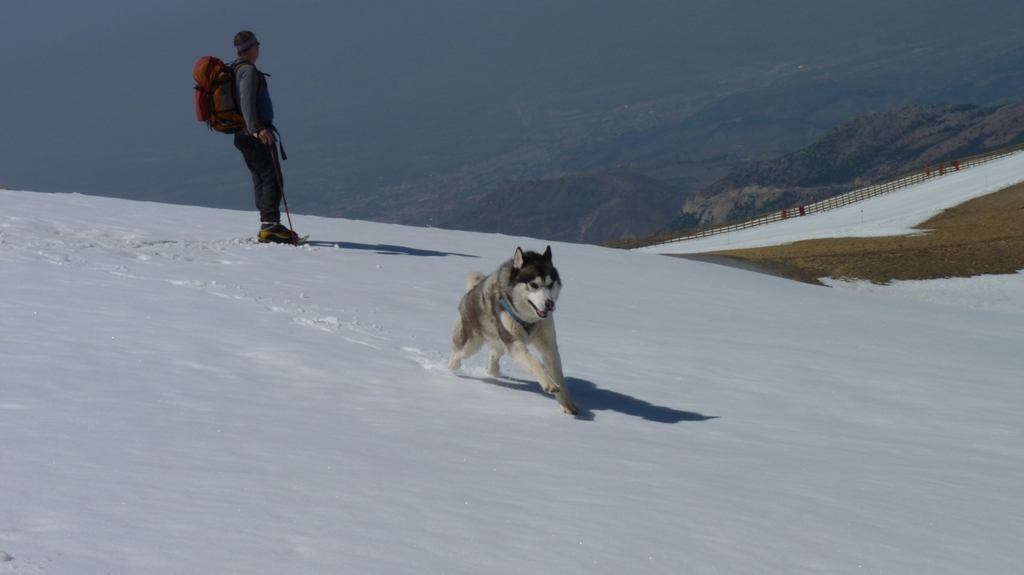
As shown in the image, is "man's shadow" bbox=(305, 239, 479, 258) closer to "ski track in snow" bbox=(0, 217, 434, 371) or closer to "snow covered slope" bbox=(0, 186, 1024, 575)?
"ski track in snow" bbox=(0, 217, 434, 371)

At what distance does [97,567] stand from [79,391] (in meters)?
4.12

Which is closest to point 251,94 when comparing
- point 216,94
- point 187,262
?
point 216,94

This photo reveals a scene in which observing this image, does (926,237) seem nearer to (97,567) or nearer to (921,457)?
(921,457)

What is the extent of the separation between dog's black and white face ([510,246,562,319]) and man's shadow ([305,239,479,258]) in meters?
13.2

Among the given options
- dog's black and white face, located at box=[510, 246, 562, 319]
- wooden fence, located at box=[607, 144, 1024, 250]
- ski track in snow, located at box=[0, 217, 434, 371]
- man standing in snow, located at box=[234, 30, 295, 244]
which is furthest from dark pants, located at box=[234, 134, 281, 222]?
wooden fence, located at box=[607, 144, 1024, 250]

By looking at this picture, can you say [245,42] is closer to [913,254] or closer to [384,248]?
[384,248]

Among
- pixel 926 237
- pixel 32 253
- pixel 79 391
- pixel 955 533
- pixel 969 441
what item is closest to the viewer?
pixel 955 533

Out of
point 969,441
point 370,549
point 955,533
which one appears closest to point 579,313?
point 969,441

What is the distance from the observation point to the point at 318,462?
7.31 m

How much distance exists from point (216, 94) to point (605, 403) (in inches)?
458

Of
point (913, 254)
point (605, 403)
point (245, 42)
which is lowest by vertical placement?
point (605, 403)

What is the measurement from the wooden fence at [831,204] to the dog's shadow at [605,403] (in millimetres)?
81355

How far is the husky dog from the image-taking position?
10.4 metres

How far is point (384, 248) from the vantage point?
25.3 m
